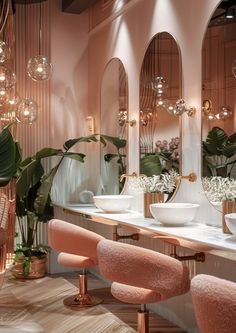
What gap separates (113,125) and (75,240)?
5.47 feet

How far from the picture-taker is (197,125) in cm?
319

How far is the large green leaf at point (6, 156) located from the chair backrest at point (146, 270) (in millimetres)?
1356

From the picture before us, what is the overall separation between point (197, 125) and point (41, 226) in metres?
2.65

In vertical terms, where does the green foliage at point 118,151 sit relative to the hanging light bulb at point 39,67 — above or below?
below

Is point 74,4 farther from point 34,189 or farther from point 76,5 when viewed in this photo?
point 34,189

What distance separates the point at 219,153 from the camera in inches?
118

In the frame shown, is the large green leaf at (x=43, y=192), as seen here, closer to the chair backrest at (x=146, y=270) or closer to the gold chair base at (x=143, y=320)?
the gold chair base at (x=143, y=320)

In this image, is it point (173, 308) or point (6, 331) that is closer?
point (6, 331)

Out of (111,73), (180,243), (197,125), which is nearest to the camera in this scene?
(180,243)

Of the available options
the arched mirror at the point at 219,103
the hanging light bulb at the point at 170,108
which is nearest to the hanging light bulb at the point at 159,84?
the hanging light bulb at the point at 170,108

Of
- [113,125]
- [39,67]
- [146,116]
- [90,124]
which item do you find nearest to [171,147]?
[146,116]

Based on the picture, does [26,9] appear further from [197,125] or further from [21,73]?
[197,125]

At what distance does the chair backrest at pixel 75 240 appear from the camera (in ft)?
10.5

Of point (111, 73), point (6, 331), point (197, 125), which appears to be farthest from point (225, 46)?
point (6, 331)
